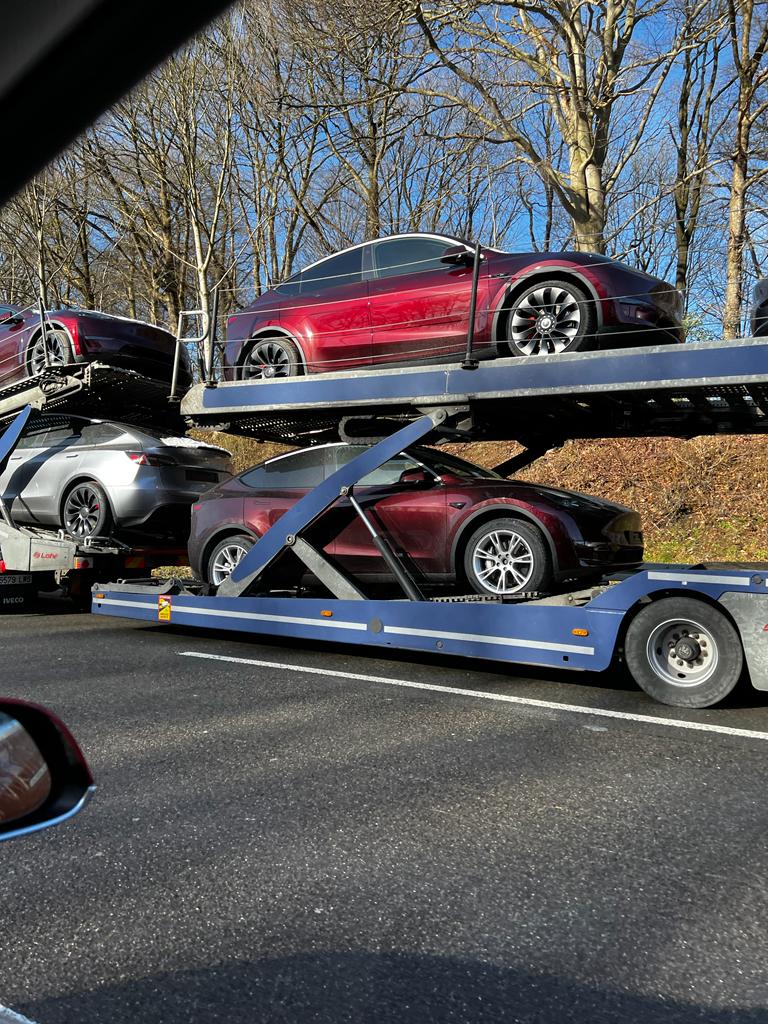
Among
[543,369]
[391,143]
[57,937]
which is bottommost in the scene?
[57,937]

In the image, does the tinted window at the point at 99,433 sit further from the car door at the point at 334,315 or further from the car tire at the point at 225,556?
the car door at the point at 334,315

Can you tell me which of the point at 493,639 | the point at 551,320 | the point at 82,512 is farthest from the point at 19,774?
the point at 82,512

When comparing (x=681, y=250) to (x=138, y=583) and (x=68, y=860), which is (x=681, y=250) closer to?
(x=138, y=583)

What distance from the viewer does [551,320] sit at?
7.00 m

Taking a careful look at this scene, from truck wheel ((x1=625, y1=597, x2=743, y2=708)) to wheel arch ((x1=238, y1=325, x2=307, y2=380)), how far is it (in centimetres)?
401

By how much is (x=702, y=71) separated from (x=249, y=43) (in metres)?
10.6

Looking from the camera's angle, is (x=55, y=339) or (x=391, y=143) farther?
(x=391, y=143)

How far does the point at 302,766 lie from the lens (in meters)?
4.51

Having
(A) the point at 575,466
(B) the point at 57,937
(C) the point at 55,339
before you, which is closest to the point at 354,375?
(C) the point at 55,339

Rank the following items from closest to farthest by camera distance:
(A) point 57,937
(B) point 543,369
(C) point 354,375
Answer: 1. (A) point 57,937
2. (B) point 543,369
3. (C) point 354,375

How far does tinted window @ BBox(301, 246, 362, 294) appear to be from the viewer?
8.16m

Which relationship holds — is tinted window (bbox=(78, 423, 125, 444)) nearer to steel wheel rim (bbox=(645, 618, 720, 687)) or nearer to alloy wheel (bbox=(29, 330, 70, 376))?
alloy wheel (bbox=(29, 330, 70, 376))

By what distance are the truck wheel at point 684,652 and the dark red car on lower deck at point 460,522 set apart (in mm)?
1020

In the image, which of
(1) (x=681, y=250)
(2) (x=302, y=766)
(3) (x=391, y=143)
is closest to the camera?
(2) (x=302, y=766)
